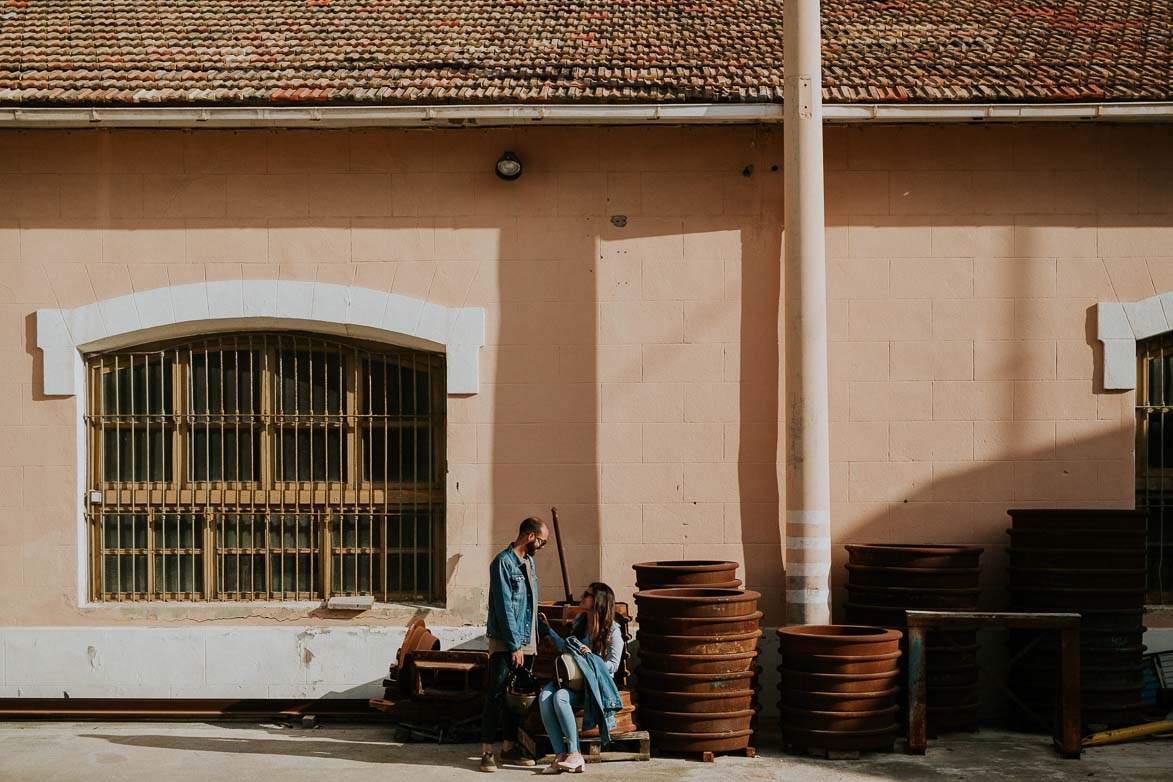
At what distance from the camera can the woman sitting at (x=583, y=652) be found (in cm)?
863

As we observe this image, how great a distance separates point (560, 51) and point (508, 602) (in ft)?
15.6

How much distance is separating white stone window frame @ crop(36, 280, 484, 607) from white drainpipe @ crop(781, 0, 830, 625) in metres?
2.44

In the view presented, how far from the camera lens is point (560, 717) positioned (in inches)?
341

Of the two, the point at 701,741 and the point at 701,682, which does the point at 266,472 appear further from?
the point at 701,741

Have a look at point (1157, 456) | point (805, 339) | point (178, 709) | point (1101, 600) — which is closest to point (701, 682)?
point (805, 339)

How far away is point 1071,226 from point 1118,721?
147 inches

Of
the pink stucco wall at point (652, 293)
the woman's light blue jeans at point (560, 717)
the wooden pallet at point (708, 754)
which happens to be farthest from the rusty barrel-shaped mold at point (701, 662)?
the pink stucco wall at point (652, 293)

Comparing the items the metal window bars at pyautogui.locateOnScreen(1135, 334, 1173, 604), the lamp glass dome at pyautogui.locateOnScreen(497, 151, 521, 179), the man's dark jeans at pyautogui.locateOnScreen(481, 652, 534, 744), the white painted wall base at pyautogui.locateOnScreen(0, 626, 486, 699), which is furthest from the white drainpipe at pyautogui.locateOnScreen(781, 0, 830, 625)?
Result: the metal window bars at pyautogui.locateOnScreen(1135, 334, 1173, 604)

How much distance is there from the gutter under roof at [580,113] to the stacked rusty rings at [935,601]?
325 centimetres

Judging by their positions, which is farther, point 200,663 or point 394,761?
point 200,663

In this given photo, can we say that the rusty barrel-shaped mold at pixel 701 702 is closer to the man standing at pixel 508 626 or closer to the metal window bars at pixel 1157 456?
the man standing at pixel 508 626

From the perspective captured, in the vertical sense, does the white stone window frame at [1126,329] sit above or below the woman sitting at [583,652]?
above

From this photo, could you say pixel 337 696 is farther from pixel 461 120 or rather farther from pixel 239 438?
pixel 461 120

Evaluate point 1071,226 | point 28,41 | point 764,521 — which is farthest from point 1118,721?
point 28,41
